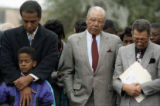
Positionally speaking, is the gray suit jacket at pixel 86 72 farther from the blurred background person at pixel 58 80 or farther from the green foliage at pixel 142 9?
the green foliage at pixel 142 9

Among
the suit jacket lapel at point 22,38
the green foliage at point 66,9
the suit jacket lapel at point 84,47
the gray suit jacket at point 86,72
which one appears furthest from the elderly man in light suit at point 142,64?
the green foliage at point 66,9

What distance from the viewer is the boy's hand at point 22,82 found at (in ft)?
15.2

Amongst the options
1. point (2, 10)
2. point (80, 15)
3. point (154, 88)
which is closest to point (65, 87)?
point (154, 88)

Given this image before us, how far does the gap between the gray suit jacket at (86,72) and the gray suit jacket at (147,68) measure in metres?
0.25

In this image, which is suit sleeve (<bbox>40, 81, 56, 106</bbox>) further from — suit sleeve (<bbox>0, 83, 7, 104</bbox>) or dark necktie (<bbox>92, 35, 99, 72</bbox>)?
dark necktie (<bbox>92, 35, 99, 72</bbox>)

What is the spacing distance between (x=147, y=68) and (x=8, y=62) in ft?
6.10

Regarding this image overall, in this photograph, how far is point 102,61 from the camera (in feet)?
17.1

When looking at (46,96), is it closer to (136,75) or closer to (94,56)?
(94,56)

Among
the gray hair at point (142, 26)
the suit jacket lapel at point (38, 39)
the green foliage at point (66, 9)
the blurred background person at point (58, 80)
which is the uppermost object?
the gray hair at point (142, 26)

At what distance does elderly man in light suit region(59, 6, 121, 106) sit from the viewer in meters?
5.21

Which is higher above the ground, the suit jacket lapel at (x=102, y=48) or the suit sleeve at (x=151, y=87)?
the suit jacket lapel at (x=102, y=48)

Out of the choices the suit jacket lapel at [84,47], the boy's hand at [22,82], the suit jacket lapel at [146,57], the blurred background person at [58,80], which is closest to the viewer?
the boy's hand at [22,82]

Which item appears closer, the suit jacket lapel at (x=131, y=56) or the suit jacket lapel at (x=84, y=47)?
the suit jacket lapel at (x=131, y=56)

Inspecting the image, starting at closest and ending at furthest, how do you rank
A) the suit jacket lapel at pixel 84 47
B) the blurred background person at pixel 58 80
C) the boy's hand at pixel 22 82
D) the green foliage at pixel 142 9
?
1. the boy's hand at pixel 22 82
2. the suit jacket lapel at pixel 84 47
3. the blurred background person at pixel 58 80
4. the green foliage at pixel 142 9
